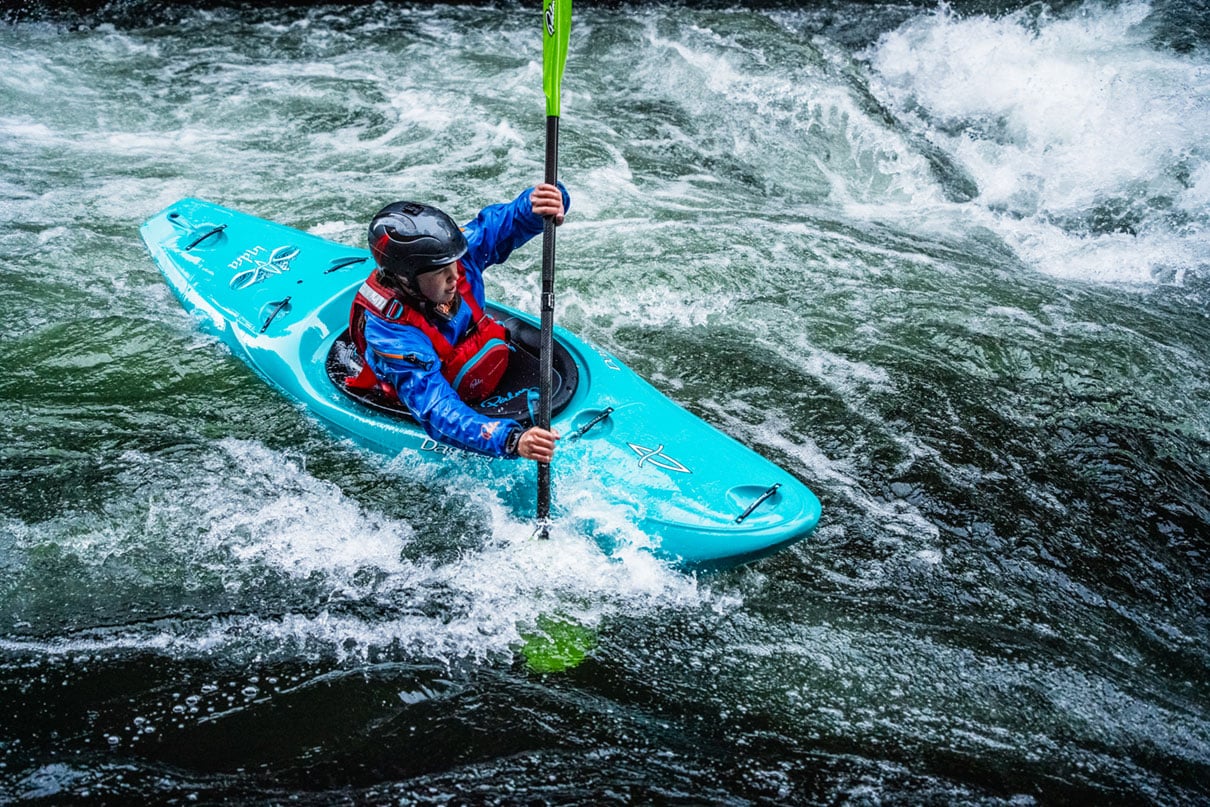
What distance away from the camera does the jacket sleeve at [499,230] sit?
3387 millimetres

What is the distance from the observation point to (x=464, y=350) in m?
3.27

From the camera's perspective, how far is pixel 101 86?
24.2ft

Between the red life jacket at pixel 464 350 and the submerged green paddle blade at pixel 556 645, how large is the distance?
92cm

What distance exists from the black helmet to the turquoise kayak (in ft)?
2.02

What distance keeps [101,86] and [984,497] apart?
24.4 ft

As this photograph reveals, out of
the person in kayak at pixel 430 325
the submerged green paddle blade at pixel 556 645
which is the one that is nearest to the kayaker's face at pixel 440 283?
the person in kayak at pixel 430 325

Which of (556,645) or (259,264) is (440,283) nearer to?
(556,645)

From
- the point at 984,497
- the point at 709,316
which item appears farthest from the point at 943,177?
the point at 984,497

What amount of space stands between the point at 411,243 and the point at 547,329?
53cm

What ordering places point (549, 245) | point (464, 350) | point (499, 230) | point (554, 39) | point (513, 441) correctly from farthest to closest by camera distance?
point (499, 230) < point (464, 350) < point (554, 39) < point (549, 245) < point (513, 441)

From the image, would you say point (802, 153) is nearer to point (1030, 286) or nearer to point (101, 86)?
point (1030, 286)

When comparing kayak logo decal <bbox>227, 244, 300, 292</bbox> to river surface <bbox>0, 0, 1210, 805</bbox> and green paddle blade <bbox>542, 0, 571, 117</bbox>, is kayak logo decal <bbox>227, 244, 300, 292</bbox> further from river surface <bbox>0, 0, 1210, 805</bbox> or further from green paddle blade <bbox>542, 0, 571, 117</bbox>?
green paddle blade <bbox>542, 0, 571, 117</bbox>

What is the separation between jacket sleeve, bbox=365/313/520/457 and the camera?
2.87 m

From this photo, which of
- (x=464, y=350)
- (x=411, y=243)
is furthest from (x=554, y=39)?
(x=464, y=350)
